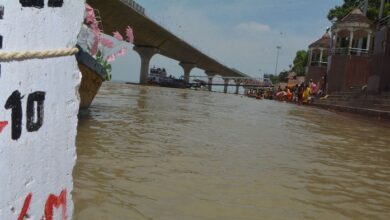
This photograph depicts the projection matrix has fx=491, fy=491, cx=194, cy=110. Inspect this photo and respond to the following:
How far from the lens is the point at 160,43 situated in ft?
191

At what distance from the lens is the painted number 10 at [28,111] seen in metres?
1.48

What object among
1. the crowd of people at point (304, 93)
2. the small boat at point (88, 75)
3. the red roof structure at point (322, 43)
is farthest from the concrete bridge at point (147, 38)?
the small boat at point (88, 75)

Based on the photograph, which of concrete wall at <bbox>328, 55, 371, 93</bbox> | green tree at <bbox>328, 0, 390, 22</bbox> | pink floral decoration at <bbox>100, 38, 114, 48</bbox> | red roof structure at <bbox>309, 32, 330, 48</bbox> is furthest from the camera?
red roof structure at <bbox>309, 32, 330, 48</bbox>

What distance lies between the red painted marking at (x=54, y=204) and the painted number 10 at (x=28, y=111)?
29cm

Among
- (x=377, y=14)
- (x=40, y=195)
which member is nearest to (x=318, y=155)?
(x=40, y=195)

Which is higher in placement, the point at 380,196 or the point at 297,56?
the point at 297,56

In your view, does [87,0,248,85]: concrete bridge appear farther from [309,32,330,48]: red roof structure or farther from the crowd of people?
[309,32,330,48]: red roof structure

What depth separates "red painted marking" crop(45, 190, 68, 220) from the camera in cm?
171

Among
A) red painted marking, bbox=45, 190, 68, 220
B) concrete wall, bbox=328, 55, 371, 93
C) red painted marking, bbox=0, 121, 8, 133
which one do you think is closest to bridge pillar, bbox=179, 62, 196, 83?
concrete wall, bbox=328, 55, 371, 93

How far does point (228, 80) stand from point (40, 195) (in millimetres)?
76668

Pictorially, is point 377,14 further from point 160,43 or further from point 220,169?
point 220,169

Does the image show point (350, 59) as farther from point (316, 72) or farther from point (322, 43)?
point (322, 43)

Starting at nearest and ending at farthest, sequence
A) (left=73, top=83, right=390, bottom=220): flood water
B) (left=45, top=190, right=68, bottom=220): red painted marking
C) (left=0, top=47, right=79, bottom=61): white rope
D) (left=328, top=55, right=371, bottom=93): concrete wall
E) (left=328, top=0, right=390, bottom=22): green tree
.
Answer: (left=0, top=47, right=79, bottom=61): white rope
(left=45, top=190, right=68, bottom=220): red painted marking
(left=73, top=83, right=390, bottom=220): flood water
(left=328, top=55, right=371, bottom=93): concrete wall
(left=328, top=0, right=390, bottom=22): green tree

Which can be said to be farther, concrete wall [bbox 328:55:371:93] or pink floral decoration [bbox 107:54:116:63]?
concrete wall [bbox 328:55:371:93]
